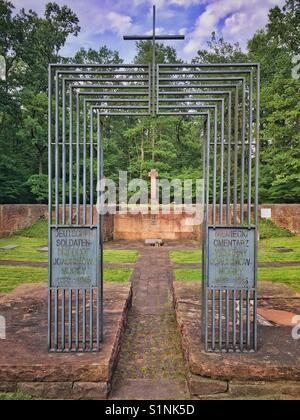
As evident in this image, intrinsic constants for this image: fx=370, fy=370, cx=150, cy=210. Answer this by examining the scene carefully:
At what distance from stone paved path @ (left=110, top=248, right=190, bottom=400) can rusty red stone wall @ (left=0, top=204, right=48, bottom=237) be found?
32.5 ft

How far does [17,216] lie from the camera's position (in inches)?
662

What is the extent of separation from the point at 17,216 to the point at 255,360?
596 inches

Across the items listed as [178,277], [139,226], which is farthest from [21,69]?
[178,277]

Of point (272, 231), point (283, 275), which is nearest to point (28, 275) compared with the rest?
point (283, 275)

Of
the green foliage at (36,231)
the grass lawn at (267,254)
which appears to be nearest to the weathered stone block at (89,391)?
the grass lawn at (267,254)

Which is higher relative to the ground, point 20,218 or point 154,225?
point 20,218

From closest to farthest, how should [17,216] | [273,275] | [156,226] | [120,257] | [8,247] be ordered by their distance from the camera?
1. [273,275]
2. [120,257]
3. [8,247]
4. [17,216]
5. [156,226]

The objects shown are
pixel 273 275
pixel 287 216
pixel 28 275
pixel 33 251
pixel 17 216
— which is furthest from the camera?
pixel 287 216

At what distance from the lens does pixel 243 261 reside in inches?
146

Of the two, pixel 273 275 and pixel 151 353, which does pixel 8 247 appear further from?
pixel 151 353

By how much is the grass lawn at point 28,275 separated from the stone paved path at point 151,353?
0.83 metres
